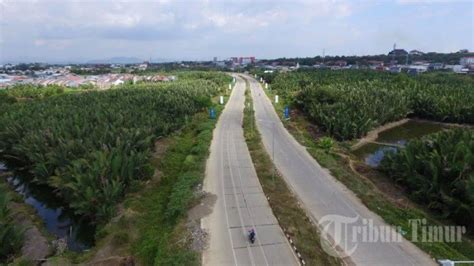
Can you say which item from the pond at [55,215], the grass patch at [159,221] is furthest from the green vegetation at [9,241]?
the pond at [55,215]

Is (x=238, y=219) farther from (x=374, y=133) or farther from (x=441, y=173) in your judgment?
(x=374, y=133)

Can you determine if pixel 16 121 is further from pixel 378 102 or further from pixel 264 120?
pixel 378 102

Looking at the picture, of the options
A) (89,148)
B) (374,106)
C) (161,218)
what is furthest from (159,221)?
(374,106)

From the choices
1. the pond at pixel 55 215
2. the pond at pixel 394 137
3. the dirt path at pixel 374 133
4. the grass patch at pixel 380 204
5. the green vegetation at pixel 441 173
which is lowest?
the pond at pixel 55 215

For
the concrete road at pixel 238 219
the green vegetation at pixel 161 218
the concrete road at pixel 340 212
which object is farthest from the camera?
the green vegetation at pixel 161 218

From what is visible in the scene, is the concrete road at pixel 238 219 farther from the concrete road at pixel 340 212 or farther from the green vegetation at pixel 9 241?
the green vegetation at pixel 9 241

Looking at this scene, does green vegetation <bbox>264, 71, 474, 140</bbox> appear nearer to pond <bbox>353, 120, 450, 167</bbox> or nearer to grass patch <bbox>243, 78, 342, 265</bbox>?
pond <bbox>353, 120, 450, 167</bbox>

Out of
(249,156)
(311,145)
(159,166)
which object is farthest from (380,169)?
(159,166)
